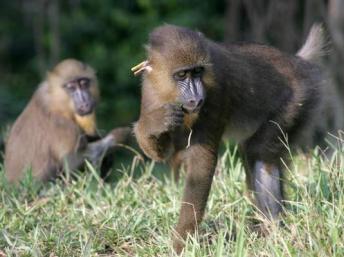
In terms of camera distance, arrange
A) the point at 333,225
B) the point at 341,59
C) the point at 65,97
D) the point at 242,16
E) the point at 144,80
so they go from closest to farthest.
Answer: the point at 333,225 → the point at 144,80 → the point at 65,97 → the point at 341,59 → the point at 242,16

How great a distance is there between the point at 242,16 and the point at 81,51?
268cm

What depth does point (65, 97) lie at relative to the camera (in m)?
8.74

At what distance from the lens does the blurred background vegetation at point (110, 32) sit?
42.5 ft

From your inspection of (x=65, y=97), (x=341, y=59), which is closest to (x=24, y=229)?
(x=65, y=97)

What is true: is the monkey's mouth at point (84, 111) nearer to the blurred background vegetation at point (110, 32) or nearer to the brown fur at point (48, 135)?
the brown fur at point (48, 135)

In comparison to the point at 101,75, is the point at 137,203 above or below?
above

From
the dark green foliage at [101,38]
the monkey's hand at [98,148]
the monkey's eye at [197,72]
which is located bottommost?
the dark green foliage at [101,38]

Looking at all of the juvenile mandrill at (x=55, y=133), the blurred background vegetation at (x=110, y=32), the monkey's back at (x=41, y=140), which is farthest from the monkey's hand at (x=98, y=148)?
the blurred background vegetation at (x=110, y=32)

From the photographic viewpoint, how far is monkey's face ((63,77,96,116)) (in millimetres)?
8609

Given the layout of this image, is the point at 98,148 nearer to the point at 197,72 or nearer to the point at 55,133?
the point at 55,133

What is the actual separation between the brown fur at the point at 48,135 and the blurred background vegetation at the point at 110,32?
4059mm

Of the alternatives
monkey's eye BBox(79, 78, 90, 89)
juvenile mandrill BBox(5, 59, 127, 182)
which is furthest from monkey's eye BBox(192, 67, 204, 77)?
monkey's eye BBox(79, 78, 90, 89)

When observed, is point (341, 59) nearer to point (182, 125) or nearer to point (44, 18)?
point (44, 18)

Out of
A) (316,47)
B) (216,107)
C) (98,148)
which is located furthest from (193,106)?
(98,148)
